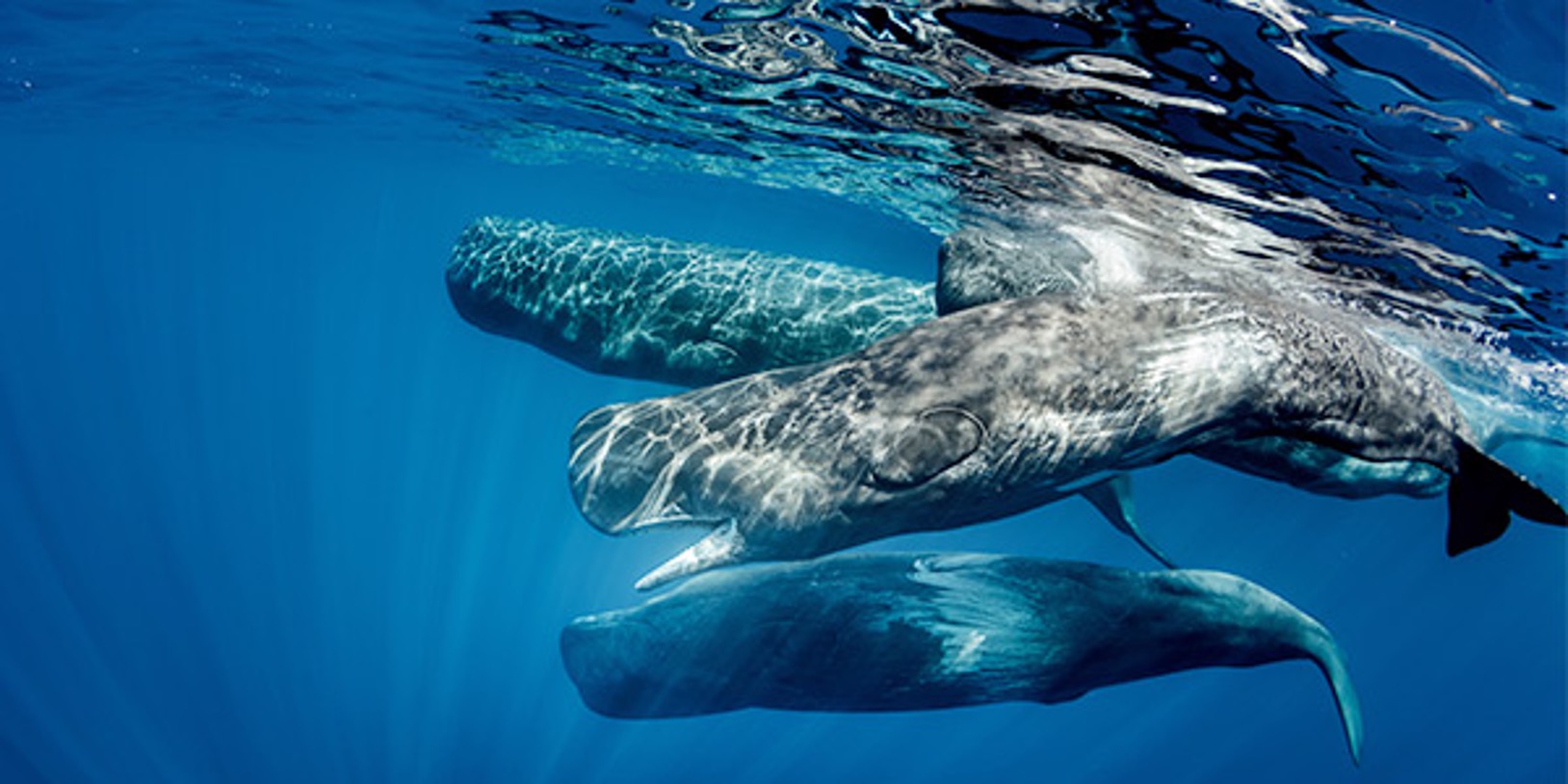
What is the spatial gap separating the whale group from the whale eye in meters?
0.01

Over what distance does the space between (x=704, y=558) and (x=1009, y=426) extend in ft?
6.33

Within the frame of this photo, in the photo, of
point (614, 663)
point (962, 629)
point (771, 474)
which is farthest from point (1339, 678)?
point (614, 663)

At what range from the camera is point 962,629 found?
6902 mm

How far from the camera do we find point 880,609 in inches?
273

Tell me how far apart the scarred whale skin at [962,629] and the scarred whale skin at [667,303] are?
112 inches

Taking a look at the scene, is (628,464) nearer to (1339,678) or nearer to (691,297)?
(691,297)

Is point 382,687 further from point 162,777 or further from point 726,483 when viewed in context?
point 726,483

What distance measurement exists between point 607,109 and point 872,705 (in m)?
12.3

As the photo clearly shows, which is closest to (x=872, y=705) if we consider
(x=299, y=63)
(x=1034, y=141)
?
(x=1034, y=141)

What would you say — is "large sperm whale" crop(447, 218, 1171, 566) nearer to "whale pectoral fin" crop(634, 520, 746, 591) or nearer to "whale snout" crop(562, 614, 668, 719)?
"whale snout" crop(562, 614, 668, 719)

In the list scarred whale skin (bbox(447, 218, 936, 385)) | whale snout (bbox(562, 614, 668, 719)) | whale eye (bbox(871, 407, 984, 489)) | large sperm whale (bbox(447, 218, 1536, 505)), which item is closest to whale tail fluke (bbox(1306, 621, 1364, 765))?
large sperm whale (bbox(447, 218, 1536, 505))

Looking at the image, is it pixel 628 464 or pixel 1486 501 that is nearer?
pixel 1486 501

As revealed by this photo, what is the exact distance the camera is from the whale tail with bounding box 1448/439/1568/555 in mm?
5383

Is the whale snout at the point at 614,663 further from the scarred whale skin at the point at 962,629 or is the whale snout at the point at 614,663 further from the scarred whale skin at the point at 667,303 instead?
the scarred whale skin at the point at 667,303
